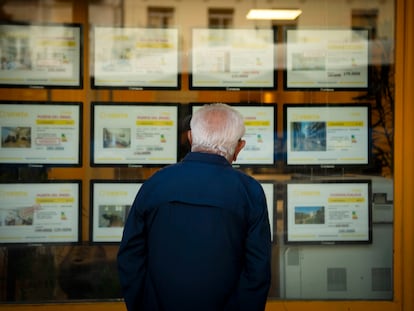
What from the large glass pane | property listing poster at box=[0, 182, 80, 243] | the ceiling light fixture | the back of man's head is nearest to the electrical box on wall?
the large glass pane

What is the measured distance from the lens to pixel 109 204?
4797 mm

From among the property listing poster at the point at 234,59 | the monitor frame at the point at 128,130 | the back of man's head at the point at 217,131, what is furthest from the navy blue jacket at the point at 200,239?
the property listing poster at the point at 234,59

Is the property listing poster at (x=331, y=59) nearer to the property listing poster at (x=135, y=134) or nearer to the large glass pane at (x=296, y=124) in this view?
the large glass pane at (x=296, y=124)

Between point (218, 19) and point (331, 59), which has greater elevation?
point (218, 19)

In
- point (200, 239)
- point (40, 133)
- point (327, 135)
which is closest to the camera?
point (200, 239)

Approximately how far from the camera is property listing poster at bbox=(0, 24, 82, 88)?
15.5 ft

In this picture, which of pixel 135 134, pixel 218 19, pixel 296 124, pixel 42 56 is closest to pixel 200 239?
pixel 135 134

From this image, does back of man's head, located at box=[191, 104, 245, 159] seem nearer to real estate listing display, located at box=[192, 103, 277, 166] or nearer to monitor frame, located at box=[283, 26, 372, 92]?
real estate listing display, located at box=[192, 103, 277, 166]

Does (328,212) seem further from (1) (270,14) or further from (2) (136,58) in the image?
(2) (136,58)

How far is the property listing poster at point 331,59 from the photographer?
484 centimetres

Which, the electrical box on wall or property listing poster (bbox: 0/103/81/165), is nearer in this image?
property listing poster (bbox: 0/103/81/165)

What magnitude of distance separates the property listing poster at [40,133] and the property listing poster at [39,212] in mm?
200

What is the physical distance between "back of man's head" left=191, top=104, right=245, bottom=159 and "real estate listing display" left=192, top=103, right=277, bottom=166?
71.1 inches

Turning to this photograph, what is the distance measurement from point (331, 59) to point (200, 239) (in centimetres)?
252
